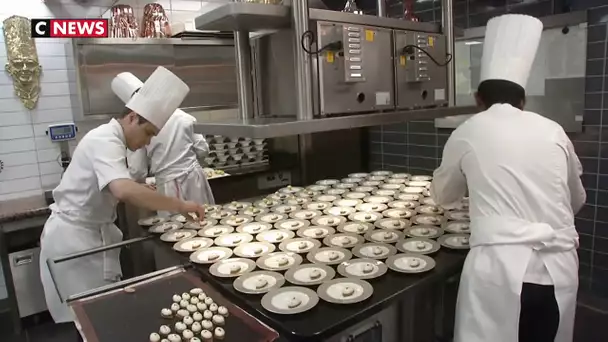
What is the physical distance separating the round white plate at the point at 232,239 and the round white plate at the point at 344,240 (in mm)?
376

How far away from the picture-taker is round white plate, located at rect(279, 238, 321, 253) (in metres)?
1.92

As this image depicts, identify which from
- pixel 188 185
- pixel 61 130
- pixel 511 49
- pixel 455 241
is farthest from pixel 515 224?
pixel 61 130

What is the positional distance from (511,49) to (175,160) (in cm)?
241

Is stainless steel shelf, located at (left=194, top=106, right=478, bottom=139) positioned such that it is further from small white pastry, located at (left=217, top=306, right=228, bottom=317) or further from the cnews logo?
the cnews logo

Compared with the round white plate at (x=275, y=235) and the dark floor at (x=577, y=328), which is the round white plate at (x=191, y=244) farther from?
the dark floor at (x=577, y=328)

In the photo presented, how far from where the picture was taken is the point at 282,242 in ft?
6.68

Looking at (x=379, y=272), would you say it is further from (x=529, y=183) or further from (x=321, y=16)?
(x=321, y=16)

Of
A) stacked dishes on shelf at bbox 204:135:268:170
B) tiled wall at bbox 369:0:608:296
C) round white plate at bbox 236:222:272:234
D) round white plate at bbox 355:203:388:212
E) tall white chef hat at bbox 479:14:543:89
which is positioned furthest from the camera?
stacked dishes on shelf at bbox 204:135:268:170

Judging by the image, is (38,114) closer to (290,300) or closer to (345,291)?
(290,300)

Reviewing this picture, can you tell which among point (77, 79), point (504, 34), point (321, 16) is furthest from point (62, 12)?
point (504, 34)

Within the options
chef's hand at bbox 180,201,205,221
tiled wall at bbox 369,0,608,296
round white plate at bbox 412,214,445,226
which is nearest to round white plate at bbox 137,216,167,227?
chef's hand at bbox 180,201,205,221

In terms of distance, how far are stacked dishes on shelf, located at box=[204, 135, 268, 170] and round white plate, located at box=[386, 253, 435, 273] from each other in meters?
2.36

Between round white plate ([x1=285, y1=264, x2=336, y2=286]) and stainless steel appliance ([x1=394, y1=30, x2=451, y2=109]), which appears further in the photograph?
stainless steel appliance ([x1=394, y1=30, x2=451, y2=109])

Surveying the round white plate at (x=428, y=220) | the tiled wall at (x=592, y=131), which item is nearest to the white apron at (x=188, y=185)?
the round white plate at (x=428, y=220)
